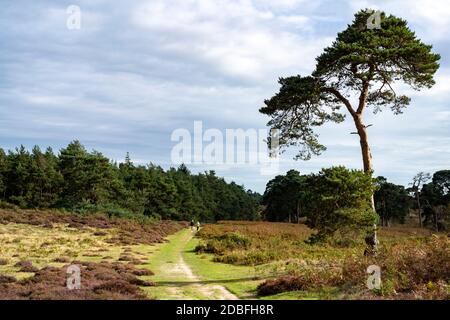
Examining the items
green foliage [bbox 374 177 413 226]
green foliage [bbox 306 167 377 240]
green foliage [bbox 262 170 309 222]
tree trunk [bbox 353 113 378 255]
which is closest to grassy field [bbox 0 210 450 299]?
green foliage [bbox 306 167 377 240]

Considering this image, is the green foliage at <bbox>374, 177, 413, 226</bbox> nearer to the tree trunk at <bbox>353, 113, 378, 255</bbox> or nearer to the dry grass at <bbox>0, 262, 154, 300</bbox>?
the tree trunk at <bbox>353, 113, 378, 255</bbox>

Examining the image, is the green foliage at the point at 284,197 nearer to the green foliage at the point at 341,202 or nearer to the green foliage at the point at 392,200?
the green foliage at the point at 392,200

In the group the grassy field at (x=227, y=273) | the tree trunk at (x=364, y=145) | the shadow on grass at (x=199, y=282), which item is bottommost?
the shadow on grass at (x=199, y=282)

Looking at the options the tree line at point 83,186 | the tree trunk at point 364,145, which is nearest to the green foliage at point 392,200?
the tree line at point 83,186

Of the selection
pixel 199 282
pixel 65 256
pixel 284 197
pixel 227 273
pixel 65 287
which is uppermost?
pixel 284 197

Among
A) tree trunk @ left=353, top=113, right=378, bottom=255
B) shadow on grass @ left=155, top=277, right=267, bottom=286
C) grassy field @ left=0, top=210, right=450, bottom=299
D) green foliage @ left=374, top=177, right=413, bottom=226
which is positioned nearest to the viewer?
grassy field @ left=0, top=210, right=450, bottom=299

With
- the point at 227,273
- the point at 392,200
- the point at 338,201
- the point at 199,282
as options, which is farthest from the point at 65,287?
the point at 392,200

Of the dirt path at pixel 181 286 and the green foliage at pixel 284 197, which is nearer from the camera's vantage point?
the dirt path at pixel 181 286

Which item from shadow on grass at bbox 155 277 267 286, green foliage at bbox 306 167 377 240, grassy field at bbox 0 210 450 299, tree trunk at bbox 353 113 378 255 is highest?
tree trunk at bbox 353 113 378 255

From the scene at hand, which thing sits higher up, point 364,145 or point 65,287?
point 364,145

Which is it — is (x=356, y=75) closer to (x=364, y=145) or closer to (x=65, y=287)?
(x=364, y=145)

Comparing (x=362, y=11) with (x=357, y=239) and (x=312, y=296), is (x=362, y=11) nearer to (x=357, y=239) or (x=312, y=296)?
(x=357, y=239)

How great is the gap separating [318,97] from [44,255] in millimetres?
19485
